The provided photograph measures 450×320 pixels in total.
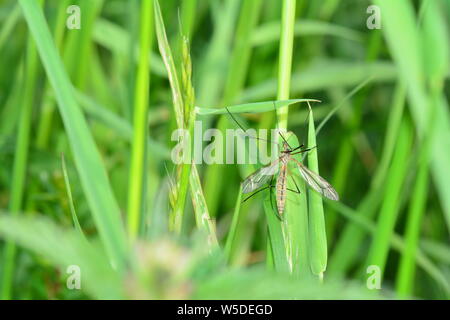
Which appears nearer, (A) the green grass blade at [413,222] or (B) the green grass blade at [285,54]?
(B) the green grass blade at [285,54]

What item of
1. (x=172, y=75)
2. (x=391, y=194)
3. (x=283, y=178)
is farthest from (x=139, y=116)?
(x=391, y=194)

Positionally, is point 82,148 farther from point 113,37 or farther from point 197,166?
point 113,37

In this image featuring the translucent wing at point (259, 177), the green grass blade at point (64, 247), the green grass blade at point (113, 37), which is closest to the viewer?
the green grass blade at point (64, 247)

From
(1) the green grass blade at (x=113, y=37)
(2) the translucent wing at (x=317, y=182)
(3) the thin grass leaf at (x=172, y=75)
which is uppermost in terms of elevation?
(1) the green grass blade at (x=113, y=37)

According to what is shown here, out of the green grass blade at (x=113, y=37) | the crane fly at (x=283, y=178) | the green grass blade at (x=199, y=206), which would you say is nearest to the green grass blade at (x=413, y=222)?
the crane fly at (x=283, y=178)

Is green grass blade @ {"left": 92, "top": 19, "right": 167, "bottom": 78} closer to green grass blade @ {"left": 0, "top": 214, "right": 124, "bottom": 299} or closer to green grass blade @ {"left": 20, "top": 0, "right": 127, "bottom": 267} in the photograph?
green grass blade @ {"left": 20, "top": 0, "right": 127, "bottom": 267}

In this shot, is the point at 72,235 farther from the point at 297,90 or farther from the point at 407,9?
the point at 297,90

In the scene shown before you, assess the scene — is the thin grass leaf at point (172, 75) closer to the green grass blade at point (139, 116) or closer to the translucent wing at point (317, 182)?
the green grass blade at point (139, 116)
